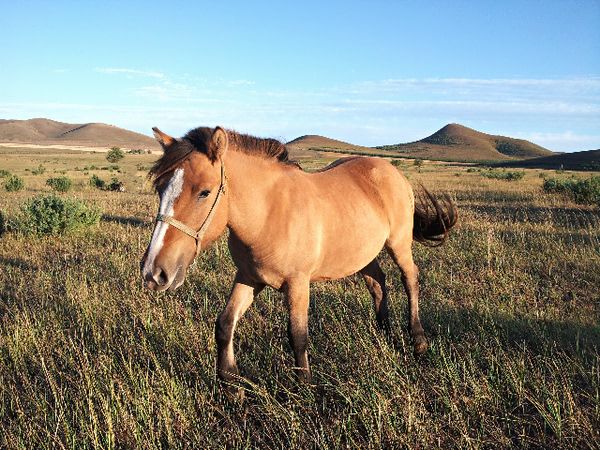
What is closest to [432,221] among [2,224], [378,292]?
[378,292]

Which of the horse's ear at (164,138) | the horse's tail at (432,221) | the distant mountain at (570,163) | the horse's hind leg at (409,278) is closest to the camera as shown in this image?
the horse's ear at (164,138)

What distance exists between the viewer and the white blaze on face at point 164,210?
266 centimetres

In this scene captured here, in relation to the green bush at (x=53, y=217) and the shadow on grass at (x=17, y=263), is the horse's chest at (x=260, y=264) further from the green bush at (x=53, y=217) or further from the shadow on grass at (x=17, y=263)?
the green bush at (x=53, y=217)

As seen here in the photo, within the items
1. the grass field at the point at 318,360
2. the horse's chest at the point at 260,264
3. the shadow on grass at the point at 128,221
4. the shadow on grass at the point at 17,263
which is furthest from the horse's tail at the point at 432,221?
the shadow on grass at the point at 128,221

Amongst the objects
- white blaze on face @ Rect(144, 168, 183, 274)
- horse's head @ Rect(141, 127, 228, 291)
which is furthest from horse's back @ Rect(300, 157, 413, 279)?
white blaze on face @ Rect(144, 168, 183, 274)

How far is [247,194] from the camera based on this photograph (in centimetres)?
326

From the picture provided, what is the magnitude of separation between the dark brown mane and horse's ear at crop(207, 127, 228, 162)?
33 millimetres

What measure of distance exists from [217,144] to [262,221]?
26.6 inches

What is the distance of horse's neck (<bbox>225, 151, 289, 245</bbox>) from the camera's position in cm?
321

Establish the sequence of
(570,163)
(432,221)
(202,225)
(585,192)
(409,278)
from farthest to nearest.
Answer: (570,163), (585,192), (432,221), (409,278), (202,225)

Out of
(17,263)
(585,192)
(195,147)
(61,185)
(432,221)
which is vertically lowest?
(17,263)

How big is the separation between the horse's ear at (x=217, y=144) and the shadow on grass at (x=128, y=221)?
827 cm

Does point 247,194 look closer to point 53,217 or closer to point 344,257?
point 344,257

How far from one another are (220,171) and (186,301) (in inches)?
117
